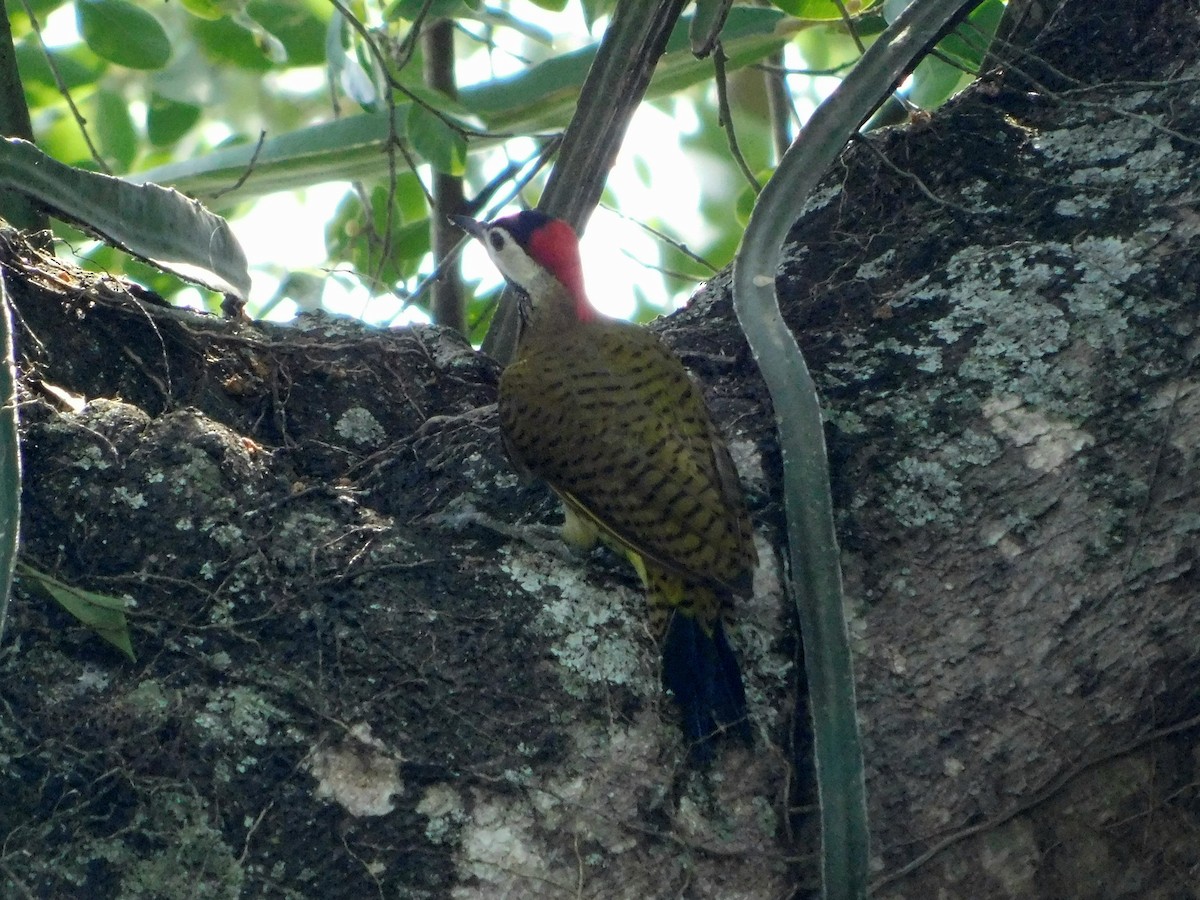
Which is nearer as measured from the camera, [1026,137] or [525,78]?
[1026,137]

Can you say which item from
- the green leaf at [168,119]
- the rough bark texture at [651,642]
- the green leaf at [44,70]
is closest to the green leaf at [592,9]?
the rough bark texture at [651,642]

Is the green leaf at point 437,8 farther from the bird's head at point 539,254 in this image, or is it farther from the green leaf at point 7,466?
the green leaf at point 7,466

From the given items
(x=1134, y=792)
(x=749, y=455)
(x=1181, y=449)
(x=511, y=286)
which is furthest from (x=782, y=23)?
(x=1134, y=792)

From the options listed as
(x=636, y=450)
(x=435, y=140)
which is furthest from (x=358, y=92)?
(x=636, y=450)

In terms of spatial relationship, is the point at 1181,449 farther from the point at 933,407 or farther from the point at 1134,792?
the point at 1134,792

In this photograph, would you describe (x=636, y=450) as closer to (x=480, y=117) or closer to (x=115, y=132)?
(x=480, y=117)

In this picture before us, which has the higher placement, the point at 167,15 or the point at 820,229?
the point at 167,15

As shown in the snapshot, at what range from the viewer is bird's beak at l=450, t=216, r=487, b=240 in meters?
3.65

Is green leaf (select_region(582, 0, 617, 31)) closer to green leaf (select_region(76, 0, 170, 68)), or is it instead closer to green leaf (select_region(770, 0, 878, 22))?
green leaf (select_region(770, 0, 878, 22))

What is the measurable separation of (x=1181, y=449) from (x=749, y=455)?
0.75 meters

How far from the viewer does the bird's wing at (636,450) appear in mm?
2393

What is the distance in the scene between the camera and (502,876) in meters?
1.80

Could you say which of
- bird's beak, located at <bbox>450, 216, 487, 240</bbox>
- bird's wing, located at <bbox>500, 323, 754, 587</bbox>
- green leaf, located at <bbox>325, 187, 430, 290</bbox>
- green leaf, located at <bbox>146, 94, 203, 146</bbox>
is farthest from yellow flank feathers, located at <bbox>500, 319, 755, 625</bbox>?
green leaf, located at <bbox>146, 94, 203, 146</bbox>

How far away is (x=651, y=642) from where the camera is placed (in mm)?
2127
